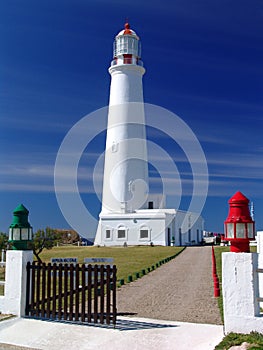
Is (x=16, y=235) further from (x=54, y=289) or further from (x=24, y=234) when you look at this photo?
(x=54, y=289)

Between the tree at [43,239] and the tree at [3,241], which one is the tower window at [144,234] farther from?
the tree at [3,241]

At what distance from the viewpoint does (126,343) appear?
22.1 feet

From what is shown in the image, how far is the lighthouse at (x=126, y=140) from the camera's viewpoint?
39531 mm

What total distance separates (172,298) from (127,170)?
28.9m

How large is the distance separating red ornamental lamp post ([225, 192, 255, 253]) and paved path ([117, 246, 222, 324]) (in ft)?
6.81

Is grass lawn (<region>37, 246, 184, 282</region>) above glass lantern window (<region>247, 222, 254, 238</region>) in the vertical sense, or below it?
below

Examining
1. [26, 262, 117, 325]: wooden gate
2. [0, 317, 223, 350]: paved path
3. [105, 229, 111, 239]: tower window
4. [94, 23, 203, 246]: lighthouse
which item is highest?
[94, 23, 203, 246]: lighthouse

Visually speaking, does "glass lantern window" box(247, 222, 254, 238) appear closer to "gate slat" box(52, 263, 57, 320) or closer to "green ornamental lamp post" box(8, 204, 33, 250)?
"gate slat" box(52, 263, 57, 320)

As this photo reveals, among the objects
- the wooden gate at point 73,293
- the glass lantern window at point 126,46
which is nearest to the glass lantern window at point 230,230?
the wooden gate at point 73,293

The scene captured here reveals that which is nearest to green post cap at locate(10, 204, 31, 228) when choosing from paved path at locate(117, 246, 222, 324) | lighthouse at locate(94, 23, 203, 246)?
paved path at locate(117, 246, 222, 324)

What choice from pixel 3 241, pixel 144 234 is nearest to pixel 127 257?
pixel 3 241

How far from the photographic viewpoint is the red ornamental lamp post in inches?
271

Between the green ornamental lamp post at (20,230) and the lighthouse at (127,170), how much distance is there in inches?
1177

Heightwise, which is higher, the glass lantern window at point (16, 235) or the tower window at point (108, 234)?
the glass lantern window at point (16, 235)
